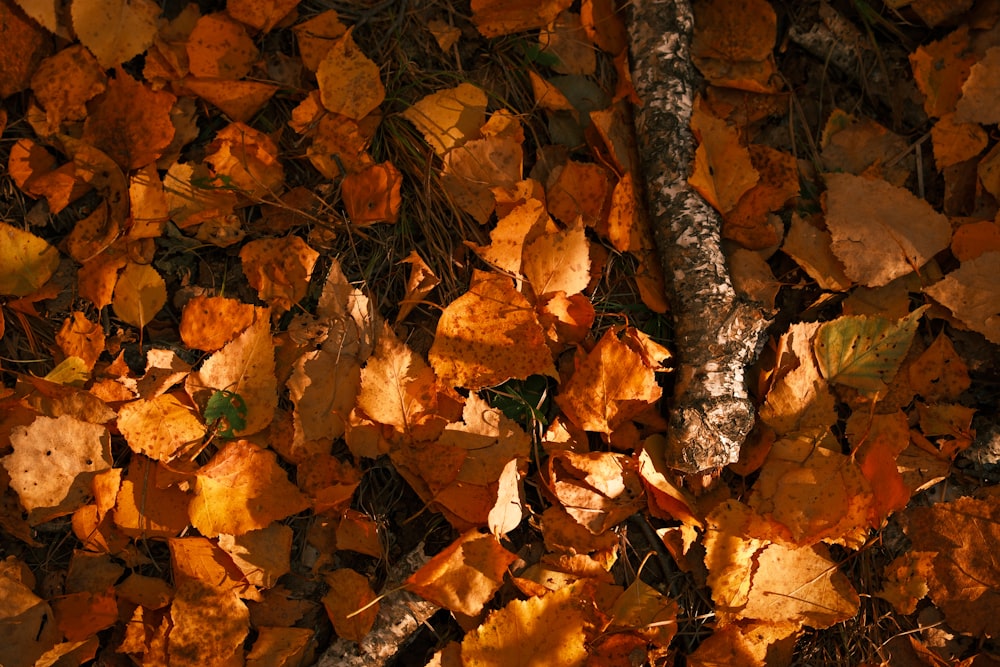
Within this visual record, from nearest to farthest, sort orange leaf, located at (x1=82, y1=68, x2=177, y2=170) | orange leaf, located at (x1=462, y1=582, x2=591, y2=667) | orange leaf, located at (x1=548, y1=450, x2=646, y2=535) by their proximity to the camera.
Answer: orange leaf, located at (x1=462, y1=582, x2=591, y2=667), orange leaf, located at (x1=548, y1=450, x2=646, y2=535), orange leaf, located at (x1=82, y1=68, x2=177, y2=170)

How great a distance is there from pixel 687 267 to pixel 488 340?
1.75ft

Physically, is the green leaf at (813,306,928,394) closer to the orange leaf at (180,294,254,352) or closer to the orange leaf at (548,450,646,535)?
the orange leaf at (548,450,646,535)

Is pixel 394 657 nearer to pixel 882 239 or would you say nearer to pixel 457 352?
pixel 457 352

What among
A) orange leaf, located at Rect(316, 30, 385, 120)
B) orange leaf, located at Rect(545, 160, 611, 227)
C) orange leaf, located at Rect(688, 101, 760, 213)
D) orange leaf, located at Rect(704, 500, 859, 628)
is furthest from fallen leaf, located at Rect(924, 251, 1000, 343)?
orange leaf, located at Rect(316, 30, 385, 120)

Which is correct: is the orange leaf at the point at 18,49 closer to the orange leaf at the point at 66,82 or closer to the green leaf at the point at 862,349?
the orange leaf at the point at 66,82

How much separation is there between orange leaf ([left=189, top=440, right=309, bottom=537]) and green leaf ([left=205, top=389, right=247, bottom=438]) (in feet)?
0.16

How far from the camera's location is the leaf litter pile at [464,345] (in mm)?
1805

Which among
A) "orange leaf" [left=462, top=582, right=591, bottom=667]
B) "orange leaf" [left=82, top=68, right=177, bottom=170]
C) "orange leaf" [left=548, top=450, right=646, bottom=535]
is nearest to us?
"orange leaf" [left=462, top=582, right=591, bottom=667]

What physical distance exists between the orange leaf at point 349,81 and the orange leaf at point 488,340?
588 millimetres

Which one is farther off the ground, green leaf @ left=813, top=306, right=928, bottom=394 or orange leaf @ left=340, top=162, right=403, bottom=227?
orange leaf @ left=340, top=162, right=403, bottom=227

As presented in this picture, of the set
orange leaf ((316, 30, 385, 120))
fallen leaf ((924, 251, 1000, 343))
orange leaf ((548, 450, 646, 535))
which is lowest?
orange leaf ((548, 450, 646, 535))

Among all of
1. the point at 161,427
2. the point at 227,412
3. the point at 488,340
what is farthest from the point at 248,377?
the point at 488,340

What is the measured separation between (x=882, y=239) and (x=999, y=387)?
52cm

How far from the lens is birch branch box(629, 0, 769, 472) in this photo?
1814 millimetres
